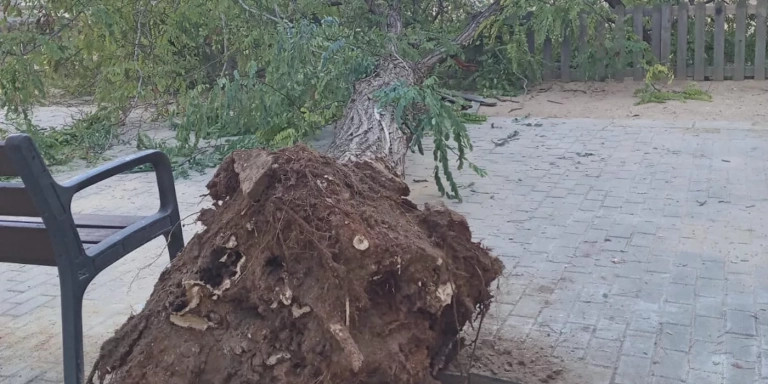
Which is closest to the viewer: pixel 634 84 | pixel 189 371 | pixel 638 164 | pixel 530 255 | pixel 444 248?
pixel 189 371

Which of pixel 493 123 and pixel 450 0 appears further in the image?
pixel 450 0

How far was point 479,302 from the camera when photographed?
328cm

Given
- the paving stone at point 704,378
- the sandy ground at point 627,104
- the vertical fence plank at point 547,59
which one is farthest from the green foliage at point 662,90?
the paving stone at point 704,378

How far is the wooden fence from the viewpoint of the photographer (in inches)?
409

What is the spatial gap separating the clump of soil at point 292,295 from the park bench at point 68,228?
9.6 inches

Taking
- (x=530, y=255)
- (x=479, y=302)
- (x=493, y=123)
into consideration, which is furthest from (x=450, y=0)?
(x=479, y=302)

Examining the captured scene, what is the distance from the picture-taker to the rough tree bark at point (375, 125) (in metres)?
4.49

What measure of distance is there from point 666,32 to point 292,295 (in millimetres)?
9265

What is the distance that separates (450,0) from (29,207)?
8387 mm

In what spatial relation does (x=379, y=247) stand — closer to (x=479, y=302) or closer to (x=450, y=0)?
(x=479, y=302)

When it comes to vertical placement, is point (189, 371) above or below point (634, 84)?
above

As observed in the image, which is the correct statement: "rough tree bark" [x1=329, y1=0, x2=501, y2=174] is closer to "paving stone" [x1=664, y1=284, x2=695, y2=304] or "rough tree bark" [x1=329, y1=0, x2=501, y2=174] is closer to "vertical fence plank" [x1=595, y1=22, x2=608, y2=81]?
"paving stone" [x1=664, y1=284, x2=695, y2=304]

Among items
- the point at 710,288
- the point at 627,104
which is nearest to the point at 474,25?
the point at 627,104

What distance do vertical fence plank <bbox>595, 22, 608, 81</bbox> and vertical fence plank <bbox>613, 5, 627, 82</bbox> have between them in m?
0.17
